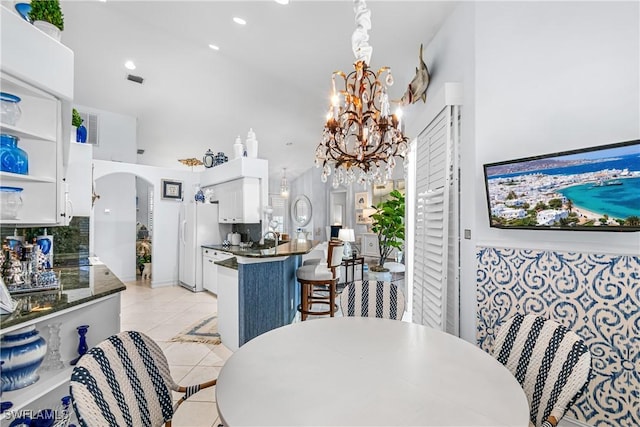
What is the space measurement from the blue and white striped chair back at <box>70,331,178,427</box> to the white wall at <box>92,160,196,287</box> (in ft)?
16.8

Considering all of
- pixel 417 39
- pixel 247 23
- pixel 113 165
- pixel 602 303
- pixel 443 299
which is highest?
pixel 247 23

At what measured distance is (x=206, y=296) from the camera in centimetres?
511

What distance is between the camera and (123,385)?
1.05 meters

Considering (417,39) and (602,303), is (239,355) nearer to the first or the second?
(602,303)

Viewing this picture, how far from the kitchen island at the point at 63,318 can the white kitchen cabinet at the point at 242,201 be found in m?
Result: 2.89

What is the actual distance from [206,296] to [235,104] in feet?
11.3

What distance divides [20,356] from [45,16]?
168cm

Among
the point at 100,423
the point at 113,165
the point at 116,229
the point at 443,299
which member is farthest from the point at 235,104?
the point at 100,423

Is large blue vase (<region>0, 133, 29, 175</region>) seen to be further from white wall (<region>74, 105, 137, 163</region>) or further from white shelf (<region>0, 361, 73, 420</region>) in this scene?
white wall (<region>74, 105, 137, 163</region>)

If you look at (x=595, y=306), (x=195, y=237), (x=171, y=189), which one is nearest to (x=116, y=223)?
(x=171, y=189)

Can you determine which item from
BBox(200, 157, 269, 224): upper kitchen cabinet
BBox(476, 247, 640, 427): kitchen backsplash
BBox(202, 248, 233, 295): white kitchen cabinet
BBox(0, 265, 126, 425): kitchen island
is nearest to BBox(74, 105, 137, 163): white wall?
BBox(200, 157, 269, 224): upper kitchen cabinet

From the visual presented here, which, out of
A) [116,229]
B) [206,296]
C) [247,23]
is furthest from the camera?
[116,229]

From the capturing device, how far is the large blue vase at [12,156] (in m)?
1.45

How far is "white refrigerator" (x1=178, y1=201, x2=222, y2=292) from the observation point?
541cm
